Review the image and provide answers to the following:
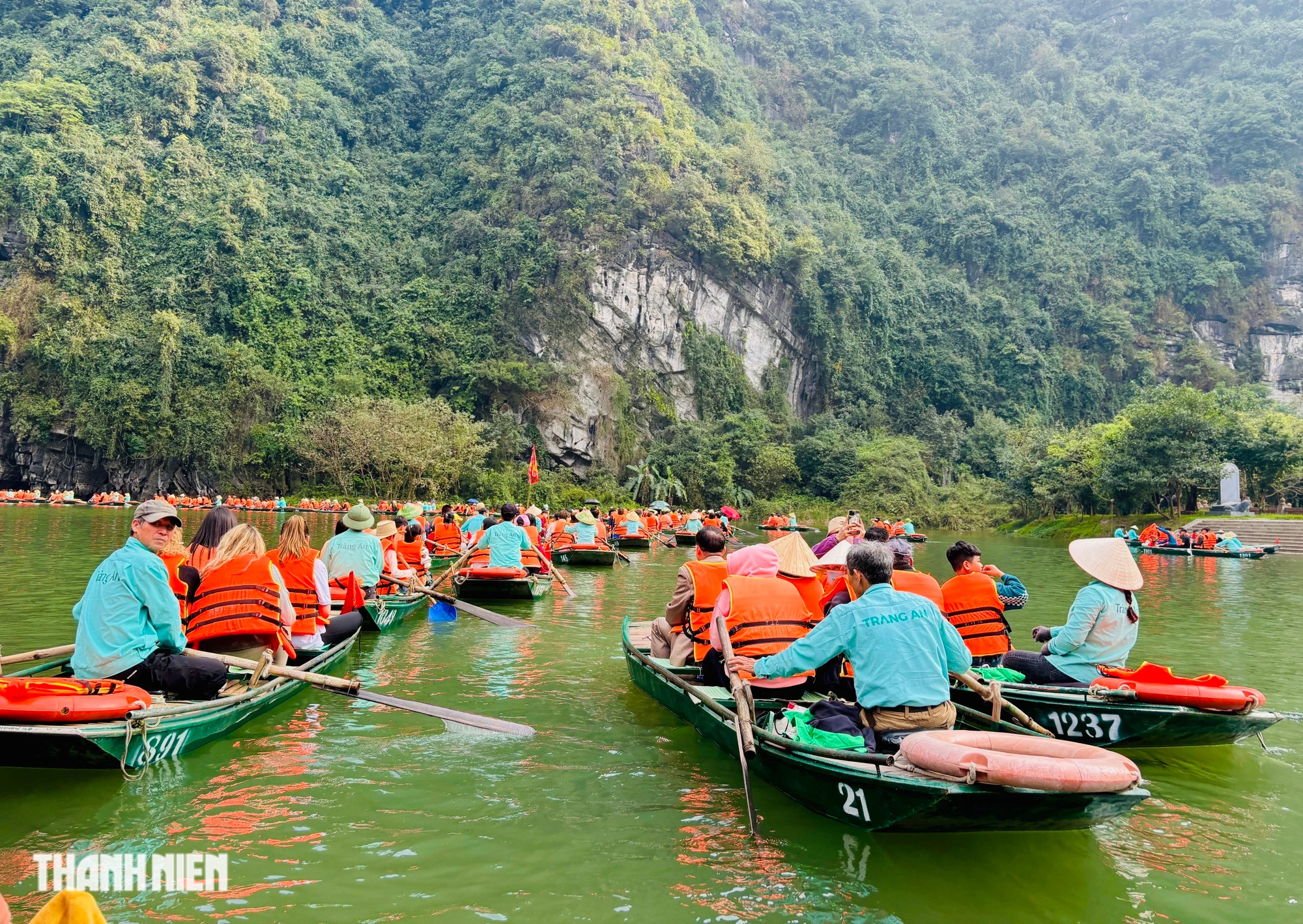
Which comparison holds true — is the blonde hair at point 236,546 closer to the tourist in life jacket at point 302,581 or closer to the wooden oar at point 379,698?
the wooden oar at point 379,698

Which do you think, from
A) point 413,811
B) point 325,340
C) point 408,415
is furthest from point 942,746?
point 325,340

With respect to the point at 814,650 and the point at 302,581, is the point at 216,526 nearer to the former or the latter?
the point at 302,581

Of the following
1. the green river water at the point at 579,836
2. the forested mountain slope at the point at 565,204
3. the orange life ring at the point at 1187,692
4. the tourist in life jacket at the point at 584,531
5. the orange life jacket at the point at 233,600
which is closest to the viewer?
the green river water at the point at 579,836

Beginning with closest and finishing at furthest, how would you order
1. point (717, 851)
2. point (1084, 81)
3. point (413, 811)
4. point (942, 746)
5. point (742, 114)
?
1. point (942, 746)
2. point (717, 851)
3. point (413, 811)
4. point (742, 114)
5. point (1084, 81)

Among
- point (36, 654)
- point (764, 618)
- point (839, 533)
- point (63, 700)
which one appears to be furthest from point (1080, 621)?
point (36, 654)

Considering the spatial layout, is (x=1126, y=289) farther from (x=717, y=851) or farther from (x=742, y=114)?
(x=717, y=851)

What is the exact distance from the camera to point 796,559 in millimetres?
5738

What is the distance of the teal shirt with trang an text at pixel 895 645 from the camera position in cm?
406

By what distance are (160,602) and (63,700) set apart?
72cm

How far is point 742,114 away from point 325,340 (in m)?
35.0

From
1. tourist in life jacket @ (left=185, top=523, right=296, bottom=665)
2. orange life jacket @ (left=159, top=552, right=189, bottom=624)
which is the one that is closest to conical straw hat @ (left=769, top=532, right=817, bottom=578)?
tourist in life jacket @ (left=185, top=523, right=296, bottom=665)

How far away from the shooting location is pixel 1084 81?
7138 centimetres

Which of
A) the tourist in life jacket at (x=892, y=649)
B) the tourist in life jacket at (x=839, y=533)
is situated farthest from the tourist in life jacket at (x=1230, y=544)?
the tourist in life jacket at (x=892, y=649)

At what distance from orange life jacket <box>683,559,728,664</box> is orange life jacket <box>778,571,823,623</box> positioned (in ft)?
1.60
